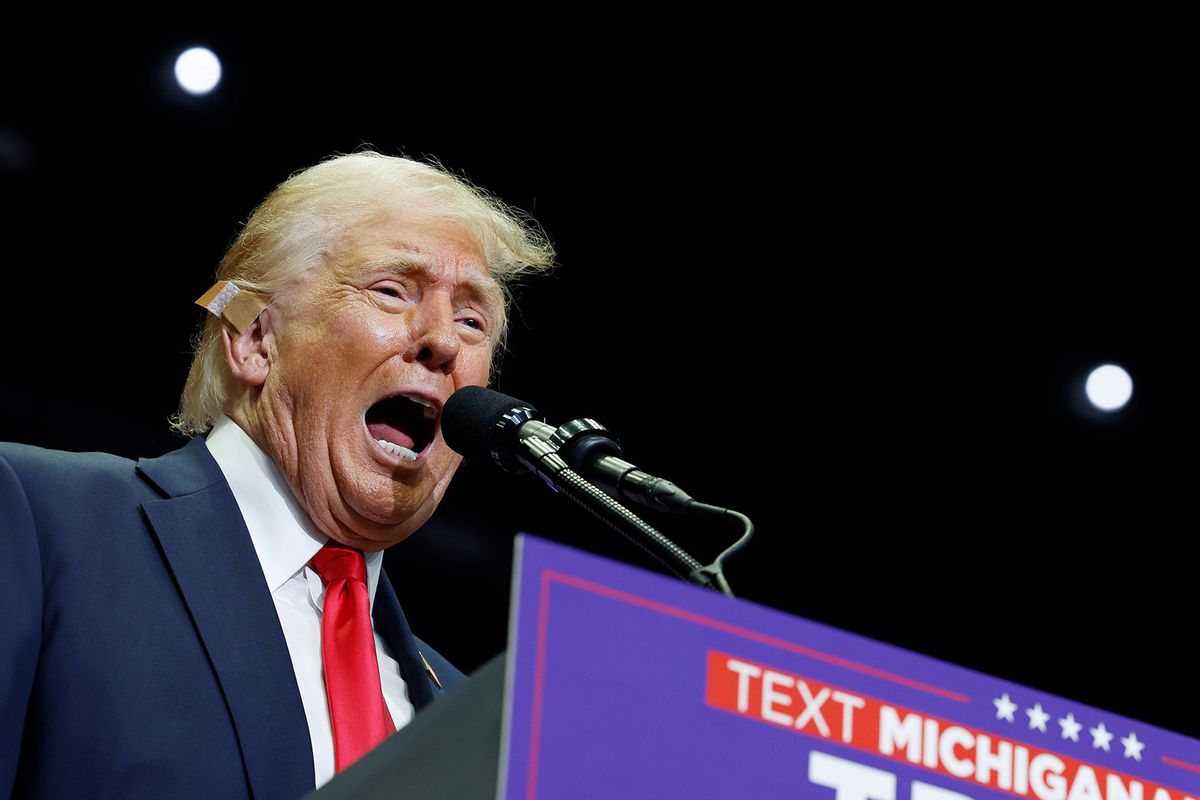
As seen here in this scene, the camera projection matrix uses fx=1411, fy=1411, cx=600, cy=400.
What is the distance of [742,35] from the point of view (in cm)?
302

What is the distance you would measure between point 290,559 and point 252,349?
39 centimetres

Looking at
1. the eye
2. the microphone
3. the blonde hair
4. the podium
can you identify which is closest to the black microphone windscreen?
the microphone

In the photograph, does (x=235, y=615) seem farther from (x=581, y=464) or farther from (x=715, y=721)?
(x=715, y=721)

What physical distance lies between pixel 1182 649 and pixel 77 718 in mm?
3026

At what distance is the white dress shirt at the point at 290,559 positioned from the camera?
1.68 meters

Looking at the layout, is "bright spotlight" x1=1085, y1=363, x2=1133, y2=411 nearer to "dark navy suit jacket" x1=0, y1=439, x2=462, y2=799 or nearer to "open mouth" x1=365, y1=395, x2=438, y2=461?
"open mouth" x1=365, y1=395, x2=438, y2=461

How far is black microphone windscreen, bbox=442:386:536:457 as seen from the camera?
161 cm

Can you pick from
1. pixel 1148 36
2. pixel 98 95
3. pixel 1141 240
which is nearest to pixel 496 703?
pixel 98 95

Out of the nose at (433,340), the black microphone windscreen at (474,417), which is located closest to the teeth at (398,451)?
the nose at (433,340)

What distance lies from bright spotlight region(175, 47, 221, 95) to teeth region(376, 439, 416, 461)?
1.21 m

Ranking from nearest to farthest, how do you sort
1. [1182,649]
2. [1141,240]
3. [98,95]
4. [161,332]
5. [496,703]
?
[496,703]
[98,95]
[161,332]
[1141,240]
[1182,649]

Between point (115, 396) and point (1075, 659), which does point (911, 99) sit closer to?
point (1075, 659)

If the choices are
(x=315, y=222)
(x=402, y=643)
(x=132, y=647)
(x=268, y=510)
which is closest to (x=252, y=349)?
(x=315, y=222)

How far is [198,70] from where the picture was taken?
2816 mm
